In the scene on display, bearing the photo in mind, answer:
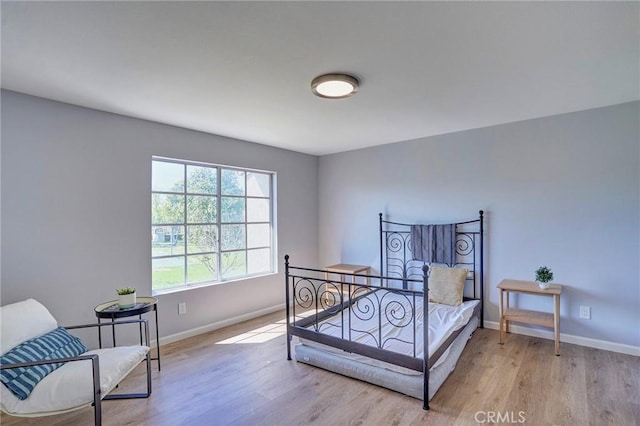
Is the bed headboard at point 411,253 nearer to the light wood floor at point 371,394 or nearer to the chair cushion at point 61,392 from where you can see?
the light wood floor at point 371,394

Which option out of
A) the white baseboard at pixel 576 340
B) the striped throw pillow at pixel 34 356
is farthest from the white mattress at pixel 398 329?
the striped throw pillow at pixel 34 356

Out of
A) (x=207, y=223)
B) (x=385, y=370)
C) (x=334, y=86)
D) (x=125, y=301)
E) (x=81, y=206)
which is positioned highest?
(x=334, y=86)

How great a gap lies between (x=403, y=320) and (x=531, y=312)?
1.39m

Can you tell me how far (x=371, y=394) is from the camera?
2408mm

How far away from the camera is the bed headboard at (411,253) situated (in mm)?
3824

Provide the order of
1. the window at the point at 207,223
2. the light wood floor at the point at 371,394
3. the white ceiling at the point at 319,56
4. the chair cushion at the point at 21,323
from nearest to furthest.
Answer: the white ceiling at the point at 319,56 < the chair cushion at the point at 21,323 < the light wood floor at the point at 371,394 < the window at the point at 207,223

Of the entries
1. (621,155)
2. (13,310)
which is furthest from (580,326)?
(13,310)

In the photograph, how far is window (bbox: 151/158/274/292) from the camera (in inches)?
140

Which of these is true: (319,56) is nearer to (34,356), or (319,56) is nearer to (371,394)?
(371,394)

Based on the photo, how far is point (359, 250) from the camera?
4867mm

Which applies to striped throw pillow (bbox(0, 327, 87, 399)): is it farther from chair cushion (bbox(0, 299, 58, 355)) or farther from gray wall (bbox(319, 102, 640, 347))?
gray wall (bbox(319, 102, 640, 347))

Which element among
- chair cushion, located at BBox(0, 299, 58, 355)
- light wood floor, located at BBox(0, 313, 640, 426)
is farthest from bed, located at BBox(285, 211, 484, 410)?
chair cushion, located at BBox(0, 299, 58, 355)

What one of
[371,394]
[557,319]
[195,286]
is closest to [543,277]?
[557,319]

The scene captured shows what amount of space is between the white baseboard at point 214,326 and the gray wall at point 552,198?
7.17ft
